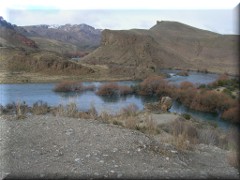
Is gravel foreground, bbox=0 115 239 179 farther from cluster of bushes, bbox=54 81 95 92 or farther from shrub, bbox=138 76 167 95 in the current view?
shrub, bbox=138 76 167 95

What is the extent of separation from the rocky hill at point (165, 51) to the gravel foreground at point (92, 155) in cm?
6431

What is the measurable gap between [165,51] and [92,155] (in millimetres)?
84711

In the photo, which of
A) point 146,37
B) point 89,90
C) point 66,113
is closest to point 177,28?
point 146,37

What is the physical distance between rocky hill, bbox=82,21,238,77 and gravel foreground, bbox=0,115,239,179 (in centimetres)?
6431

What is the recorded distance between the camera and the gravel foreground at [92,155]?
5336 mm

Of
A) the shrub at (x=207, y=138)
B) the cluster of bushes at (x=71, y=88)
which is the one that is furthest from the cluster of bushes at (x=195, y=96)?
the shrub at (x=207, y=138)

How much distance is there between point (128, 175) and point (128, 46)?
84.6 m

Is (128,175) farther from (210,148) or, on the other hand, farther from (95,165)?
(210,148)

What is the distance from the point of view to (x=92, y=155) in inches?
233

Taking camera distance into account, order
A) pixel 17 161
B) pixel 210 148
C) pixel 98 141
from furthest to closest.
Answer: pixel 210 148 < pixel 98 141 < pixel 17 161

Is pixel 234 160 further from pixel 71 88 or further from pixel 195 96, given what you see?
pixel 71 88

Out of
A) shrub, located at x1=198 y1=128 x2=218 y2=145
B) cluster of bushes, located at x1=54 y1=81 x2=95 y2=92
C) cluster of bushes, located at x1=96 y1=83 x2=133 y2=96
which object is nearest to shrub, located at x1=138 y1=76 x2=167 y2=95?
cluster of bushes, located at x1=96 y1=83 x2=133 y2=96

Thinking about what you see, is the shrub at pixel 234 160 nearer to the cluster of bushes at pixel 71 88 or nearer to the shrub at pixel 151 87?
the cluster of bushes at pixel 71 88

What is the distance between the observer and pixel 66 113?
934cm
